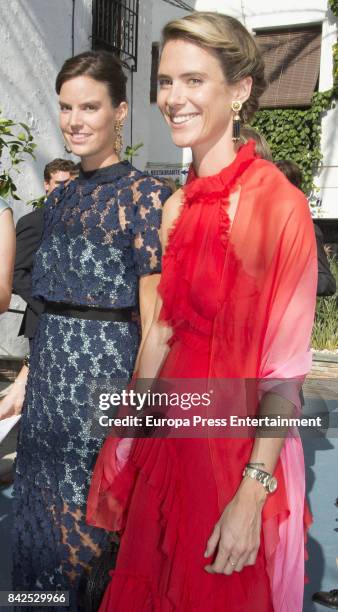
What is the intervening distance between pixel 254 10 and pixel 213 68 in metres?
12.7

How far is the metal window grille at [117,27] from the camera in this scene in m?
9.16

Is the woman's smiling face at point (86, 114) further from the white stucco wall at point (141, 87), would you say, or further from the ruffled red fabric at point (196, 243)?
the white stucco wall at point (141, 87)

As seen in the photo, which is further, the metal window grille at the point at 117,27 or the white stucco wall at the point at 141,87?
the white stucco wall at the point at 141,87

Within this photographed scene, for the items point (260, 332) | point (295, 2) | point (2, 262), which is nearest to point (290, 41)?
point (295, 2)

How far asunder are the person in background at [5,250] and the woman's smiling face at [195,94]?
100 centimetres

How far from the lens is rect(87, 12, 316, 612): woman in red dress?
1404mm

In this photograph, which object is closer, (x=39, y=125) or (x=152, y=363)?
(x=152, y=363)

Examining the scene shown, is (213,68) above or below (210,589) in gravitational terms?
above

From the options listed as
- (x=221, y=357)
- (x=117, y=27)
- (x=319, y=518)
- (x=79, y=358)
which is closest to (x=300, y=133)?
(x=117, y=27)

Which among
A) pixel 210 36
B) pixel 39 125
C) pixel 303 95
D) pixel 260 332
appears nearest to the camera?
pixel 260 332

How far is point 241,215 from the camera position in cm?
150

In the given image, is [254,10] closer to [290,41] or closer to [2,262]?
[290,41]

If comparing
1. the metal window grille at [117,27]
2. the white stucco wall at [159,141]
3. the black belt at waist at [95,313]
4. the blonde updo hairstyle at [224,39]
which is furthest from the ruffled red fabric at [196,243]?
the white stucco wall at [159,141]

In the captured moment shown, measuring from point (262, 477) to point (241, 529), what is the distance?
0.11 metres
